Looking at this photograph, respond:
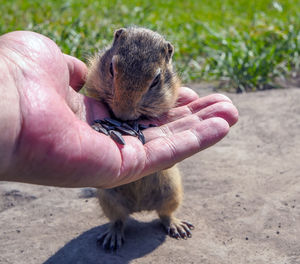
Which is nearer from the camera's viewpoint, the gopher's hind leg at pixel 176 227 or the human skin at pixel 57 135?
the human skin at pixel 57 135

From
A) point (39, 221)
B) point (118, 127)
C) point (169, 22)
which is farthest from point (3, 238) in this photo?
point (169, 22)

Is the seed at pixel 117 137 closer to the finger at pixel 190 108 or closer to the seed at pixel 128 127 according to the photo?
the seed at pixel 128 127

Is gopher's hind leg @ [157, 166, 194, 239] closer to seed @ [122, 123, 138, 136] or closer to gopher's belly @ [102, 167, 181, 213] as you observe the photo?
gopher's belly @ [102, 167, 181, 213]

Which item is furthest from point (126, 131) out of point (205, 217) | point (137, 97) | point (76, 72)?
point (205, 217)

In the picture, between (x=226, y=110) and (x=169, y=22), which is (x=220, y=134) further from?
(x=169, y=22)

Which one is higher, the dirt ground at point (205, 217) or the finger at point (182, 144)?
the finger at point (182, 144)

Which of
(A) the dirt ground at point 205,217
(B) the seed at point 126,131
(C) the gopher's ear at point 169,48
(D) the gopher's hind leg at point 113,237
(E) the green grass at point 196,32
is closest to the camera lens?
(B) the seed at point 126,131

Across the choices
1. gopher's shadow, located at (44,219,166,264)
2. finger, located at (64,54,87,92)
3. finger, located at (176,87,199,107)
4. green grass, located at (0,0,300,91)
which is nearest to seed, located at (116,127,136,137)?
finger, located at (64,54,87,92)

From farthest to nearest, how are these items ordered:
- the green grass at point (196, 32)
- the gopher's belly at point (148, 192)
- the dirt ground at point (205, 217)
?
the green grass at point (196, 32) < the gopher's belly at point (148, 192) < the dirt ground at point (205, 217)

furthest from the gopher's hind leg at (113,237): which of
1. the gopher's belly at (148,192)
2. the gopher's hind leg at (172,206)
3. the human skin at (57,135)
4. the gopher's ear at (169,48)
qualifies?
the gopher's ear at (169,48)
